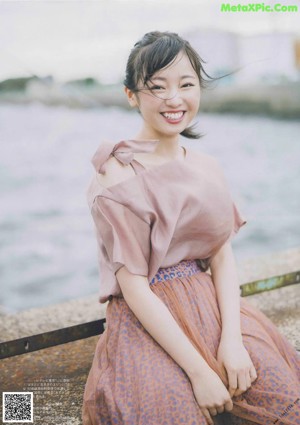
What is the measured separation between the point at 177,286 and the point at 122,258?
0.22 m

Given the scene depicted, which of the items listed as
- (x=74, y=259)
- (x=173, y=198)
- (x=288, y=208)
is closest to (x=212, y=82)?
(x=173, y=198)

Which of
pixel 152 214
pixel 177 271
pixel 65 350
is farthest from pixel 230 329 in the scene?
pixel 65 350

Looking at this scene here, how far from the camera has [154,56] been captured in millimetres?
1646

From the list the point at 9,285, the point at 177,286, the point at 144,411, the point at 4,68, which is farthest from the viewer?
the point at 9,285

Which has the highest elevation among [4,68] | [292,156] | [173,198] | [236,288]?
[4,68]

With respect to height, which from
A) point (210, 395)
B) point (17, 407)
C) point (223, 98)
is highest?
point (210, 395)

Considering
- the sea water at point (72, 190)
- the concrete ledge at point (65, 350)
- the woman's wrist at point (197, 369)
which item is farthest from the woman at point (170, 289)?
the concrete ledge at point (65, 350)

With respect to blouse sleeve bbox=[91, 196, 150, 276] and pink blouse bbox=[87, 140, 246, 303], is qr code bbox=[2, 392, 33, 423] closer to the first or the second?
pink blouse bbox=[87, 140, 246, 303]

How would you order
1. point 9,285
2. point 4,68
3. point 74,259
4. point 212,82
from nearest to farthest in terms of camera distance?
point 212,82
point 4,68
point 9,285
point 74,259

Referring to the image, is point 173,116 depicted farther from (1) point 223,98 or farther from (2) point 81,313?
(1) point 223,98

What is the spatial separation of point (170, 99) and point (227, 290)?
630mm

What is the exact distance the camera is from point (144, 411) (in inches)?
56.8

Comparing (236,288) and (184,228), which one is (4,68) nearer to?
(184,228)

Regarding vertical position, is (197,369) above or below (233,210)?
below
